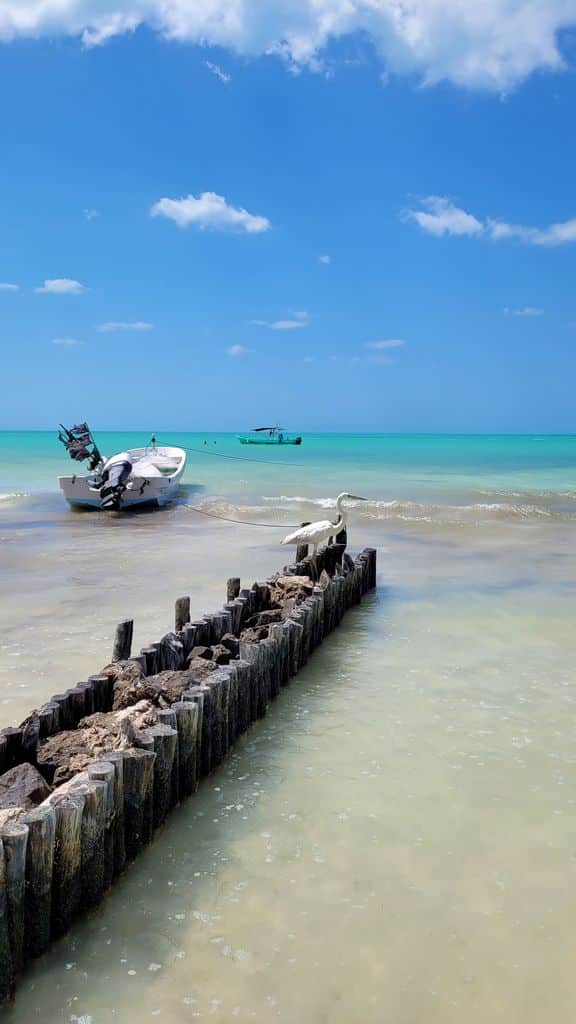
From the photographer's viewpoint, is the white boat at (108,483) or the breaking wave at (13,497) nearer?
the white boat at (108,483)

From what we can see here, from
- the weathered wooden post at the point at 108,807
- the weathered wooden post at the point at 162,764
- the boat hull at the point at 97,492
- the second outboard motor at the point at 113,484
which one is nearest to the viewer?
the weathered wooden post at the point at 108,807

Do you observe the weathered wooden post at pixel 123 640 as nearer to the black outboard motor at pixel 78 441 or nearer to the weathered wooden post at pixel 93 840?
the weathered wooden post at pixel 93 840

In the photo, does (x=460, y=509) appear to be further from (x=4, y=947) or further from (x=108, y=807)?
(x=4, y=947)

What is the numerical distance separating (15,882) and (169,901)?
116 centimetres

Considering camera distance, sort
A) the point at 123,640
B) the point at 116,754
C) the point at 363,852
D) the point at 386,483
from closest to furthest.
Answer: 1. the point at 116,754
2. the point at 363,852
3. the point at 123,640
4. the point at 386,483

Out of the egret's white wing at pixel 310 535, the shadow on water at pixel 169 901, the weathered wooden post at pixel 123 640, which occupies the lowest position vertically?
the shadow on water at pixel 169 901

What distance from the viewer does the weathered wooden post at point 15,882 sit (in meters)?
3.51

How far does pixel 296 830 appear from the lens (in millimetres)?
5207

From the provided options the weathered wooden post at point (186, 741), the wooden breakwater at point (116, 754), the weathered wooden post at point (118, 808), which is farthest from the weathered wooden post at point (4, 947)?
the weathered wooden post at point (186, 741)

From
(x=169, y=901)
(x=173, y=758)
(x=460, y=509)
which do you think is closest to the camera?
(x=169, y=901)

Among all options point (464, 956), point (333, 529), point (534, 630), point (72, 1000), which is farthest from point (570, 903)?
point (333, 529)

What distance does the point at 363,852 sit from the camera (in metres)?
4.94

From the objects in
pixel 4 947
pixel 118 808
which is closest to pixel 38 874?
pixel 4 947

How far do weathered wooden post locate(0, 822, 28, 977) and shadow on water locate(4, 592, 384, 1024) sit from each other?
228mm
